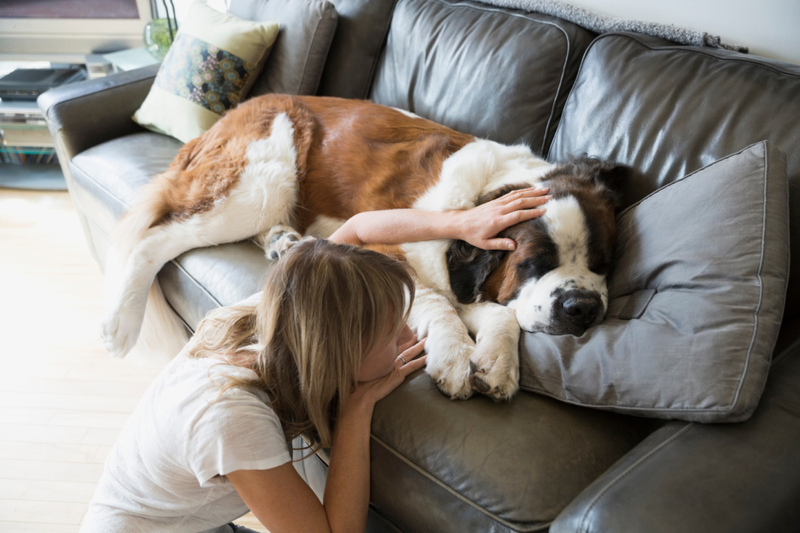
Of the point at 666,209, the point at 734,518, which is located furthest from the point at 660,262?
the point at 734,518

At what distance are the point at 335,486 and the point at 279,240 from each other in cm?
96

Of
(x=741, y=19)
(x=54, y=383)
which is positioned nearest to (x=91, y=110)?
(x=54, y=383)

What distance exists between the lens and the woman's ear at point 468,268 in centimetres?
158

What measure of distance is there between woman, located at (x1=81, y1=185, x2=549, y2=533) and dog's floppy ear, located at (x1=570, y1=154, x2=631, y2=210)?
71 cm

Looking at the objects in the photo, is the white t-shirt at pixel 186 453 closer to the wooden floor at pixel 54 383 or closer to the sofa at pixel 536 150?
the sofa at pixel 536 150

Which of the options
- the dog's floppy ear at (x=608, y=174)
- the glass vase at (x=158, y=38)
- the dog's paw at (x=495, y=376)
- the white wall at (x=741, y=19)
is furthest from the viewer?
the glass vase at (x=158, y=38)

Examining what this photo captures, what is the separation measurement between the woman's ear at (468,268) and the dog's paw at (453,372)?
0.27 meters

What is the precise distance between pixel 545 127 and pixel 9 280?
2.68 meters

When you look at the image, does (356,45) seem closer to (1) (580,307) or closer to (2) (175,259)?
(2) (175,259)

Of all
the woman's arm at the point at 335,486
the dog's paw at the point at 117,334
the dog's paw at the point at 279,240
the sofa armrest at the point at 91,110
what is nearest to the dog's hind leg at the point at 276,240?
the dog's paw at the point at 279,240

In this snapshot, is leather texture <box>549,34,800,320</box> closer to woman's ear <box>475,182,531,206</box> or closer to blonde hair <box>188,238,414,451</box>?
woman's ear <box>475,182,531,206</box>

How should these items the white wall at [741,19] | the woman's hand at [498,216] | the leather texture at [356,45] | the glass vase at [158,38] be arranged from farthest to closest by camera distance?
the glass vase at [158,38] → the leather texture at [356,45] → the white wall at [741,19] → the woman's hand at [498,216]

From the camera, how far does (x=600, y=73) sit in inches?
70.3

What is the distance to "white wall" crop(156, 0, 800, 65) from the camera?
1.74 meters
